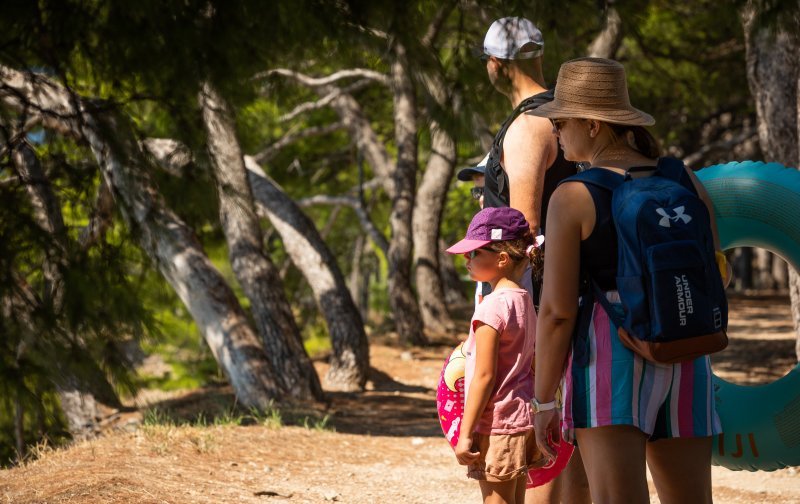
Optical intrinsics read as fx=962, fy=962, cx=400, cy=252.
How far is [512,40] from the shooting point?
11.4 feet

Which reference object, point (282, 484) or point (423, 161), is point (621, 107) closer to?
point (282, 484)

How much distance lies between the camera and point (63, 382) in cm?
407

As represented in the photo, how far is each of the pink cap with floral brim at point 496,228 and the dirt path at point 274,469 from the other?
236 centimetres

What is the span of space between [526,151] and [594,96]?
0.71 m

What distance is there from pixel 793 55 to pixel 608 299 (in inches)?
247

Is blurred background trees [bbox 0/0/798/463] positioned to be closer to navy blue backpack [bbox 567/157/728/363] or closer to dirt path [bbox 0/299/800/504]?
dirt path [bbox 0/299/800/504]

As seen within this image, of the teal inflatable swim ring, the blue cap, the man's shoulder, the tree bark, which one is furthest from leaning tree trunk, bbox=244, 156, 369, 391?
the tree bark

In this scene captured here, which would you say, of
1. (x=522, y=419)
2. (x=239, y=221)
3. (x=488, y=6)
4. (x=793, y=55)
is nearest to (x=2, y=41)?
(x=488, y=6)

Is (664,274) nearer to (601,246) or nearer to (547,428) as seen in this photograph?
(601,246)

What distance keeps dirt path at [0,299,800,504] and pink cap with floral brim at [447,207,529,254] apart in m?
2.36

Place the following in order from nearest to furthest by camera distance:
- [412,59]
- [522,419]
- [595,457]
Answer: [595,457] → [522,419] → [412,59]

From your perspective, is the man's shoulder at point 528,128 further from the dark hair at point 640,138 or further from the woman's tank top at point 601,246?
the woman's tank top at point 601,246

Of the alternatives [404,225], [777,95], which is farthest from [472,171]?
[404,225]

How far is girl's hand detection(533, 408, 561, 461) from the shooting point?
257 centimetres
